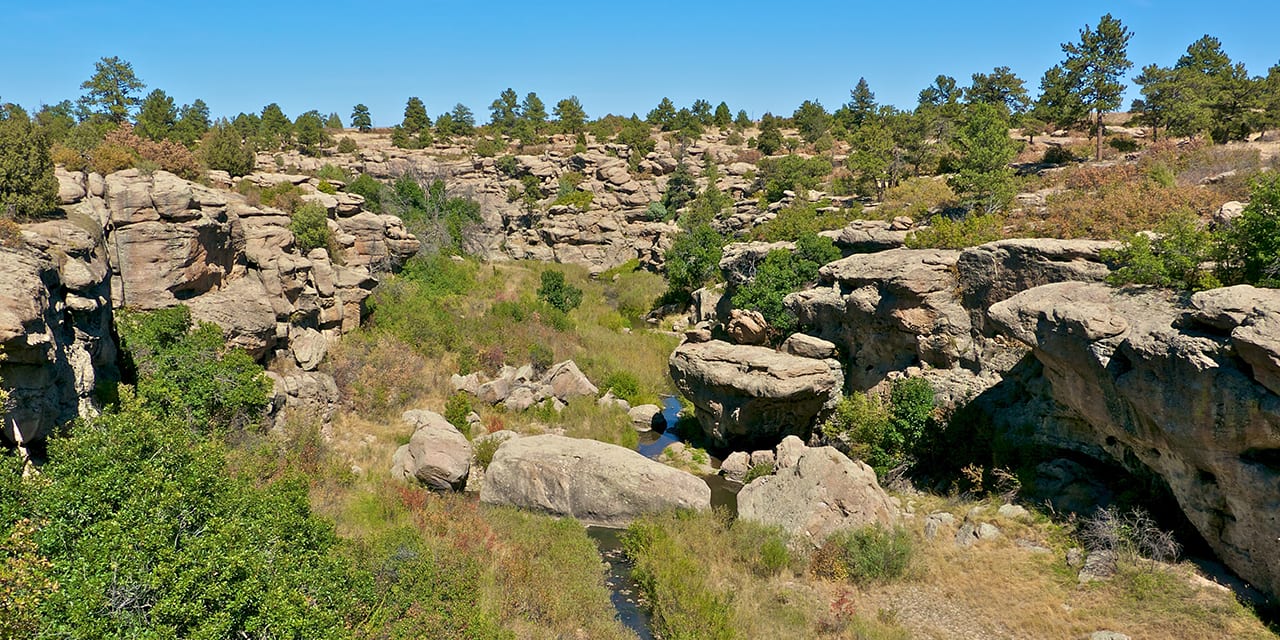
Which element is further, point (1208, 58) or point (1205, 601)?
point (1208, 58)

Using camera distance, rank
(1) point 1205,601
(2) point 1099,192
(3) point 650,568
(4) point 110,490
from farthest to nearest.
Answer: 1. (2) point 1099,192
2. (3) point 650,568
3. (1) point 1205,601
4. (4) point 110,490

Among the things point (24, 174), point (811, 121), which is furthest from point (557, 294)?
point (811, 121)

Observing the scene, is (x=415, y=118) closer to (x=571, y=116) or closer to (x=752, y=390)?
(x=571, y=116)

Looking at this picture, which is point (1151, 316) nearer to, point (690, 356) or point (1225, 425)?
point (1225, 425)

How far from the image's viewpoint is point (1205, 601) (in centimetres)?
1485

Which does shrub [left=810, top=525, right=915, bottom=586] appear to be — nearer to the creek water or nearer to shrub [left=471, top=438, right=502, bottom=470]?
the creek water

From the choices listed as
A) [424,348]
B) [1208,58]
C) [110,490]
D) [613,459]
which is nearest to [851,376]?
[613,459]

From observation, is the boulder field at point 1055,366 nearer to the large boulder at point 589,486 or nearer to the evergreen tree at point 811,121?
the large boulder at point 589,486

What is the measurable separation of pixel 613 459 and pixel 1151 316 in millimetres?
16127

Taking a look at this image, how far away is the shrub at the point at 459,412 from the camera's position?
27.8 meters

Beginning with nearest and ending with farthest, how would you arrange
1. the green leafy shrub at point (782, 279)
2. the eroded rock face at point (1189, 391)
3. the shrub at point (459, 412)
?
the eroded rock face at point (1189, 391) → the shrub at point (459, 412) → the green leafy shrub at point (782, 279)

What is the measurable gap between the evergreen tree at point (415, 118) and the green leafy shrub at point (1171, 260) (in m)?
79.3

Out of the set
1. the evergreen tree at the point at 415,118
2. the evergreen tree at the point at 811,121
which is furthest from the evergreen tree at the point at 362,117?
the evergreen tree at the point at 811,121

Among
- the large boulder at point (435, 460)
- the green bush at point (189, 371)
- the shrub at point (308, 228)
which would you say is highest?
the shrub at point (308, 228)
